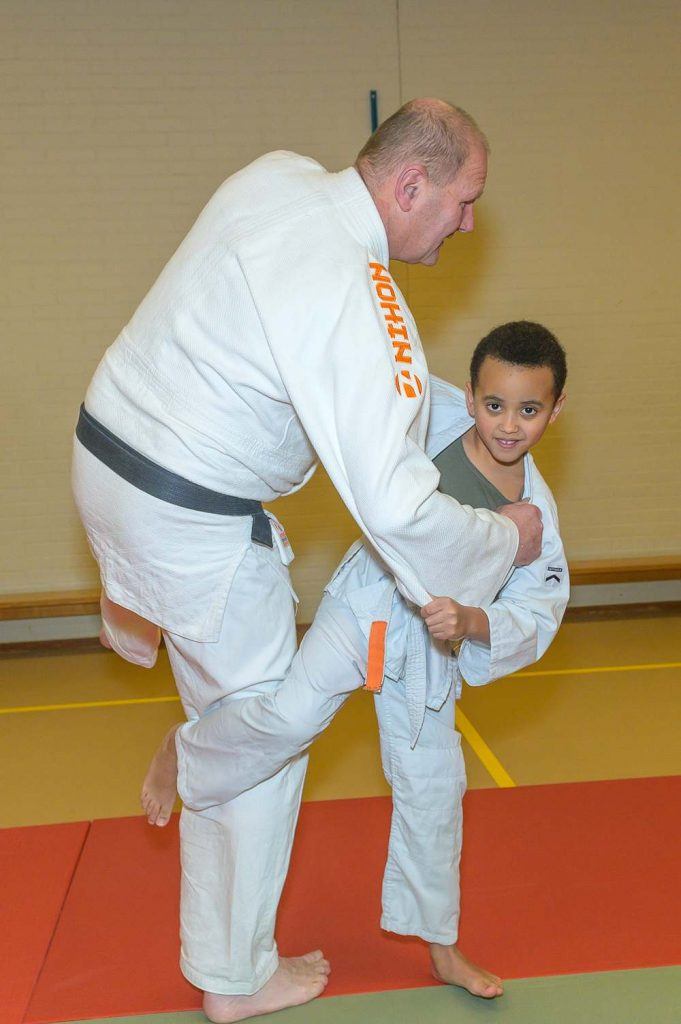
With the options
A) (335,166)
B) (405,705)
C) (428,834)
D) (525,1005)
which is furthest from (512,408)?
(335,166)

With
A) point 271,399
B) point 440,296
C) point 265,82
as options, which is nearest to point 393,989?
point 271,399

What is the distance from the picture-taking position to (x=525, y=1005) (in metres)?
2.20

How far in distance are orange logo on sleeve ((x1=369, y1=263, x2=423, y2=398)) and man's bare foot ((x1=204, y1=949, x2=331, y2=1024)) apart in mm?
1332

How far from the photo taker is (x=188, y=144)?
532 centimetres

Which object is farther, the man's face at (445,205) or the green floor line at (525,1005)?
the green floor line at (525,1005)

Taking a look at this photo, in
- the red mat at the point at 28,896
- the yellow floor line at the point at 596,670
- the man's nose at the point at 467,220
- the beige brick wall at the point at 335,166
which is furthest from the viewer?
the beige brick wall at the point at 335,166

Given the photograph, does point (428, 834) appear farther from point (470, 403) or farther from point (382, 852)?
point (470, 403)

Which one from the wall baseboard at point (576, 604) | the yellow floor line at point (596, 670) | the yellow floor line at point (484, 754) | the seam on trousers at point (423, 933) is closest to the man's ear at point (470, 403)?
the seam on trousers at point (423, 933)

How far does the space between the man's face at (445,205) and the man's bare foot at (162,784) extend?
1.20 metres

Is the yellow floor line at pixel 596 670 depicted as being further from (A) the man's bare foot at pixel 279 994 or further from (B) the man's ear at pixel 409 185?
(B) the man's ear at pixel 409 185

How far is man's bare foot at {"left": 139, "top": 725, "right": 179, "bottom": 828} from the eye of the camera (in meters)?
2.29

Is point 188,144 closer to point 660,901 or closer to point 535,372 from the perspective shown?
point 535,372

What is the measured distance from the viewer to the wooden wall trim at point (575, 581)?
5320 mm

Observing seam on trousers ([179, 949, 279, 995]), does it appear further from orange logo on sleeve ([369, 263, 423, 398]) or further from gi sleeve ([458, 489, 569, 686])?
orange logo on sleeve ([369, 263, 423, 398])
